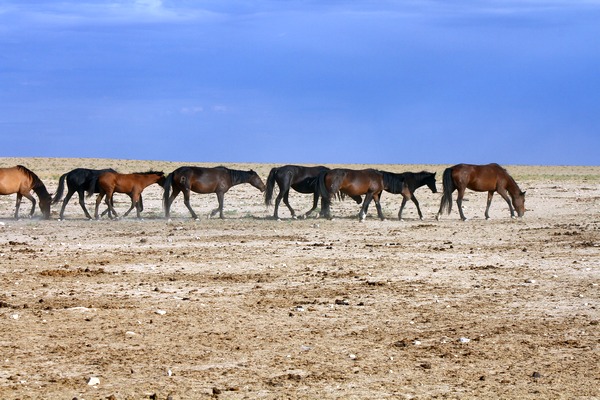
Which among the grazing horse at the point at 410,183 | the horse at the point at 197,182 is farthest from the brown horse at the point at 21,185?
the grazing horse at the point at 410,183

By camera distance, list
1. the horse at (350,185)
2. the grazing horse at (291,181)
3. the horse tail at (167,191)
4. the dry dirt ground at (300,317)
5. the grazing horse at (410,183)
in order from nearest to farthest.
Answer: the dry dirt ground at (300,317), the horse tail at (167,191), the horse at (350,185), the grazing horse at (291,181), the grazing horse at (410,183)

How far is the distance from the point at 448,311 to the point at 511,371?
2.71 m

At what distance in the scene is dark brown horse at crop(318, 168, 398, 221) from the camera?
24562 millimetres

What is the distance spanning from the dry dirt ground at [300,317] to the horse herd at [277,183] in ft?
16.6

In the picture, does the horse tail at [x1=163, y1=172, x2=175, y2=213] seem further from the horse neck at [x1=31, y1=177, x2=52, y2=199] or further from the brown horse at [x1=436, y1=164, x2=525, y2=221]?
the brown horse at [x1=436, y1=164, x2=525, y2=221]

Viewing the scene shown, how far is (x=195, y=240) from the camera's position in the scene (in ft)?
61.7

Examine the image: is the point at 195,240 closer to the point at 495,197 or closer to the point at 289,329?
the point at 289,329

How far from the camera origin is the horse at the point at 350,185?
24561 mm

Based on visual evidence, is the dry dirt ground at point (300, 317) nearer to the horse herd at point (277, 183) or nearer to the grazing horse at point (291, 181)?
the horse herd at point (277, 183)

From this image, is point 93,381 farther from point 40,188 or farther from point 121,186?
point 40,188

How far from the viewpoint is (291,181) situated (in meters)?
25.5

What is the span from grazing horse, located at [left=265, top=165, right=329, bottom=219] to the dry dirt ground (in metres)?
5.55

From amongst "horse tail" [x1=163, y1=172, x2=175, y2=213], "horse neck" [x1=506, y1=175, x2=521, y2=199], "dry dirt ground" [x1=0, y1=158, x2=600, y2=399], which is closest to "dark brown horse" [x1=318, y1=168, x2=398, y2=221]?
"horse neck" [x1=506, y1=175, x2=521, y2=199]

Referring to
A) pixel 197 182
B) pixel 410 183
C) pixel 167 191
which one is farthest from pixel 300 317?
pixel 410 183
